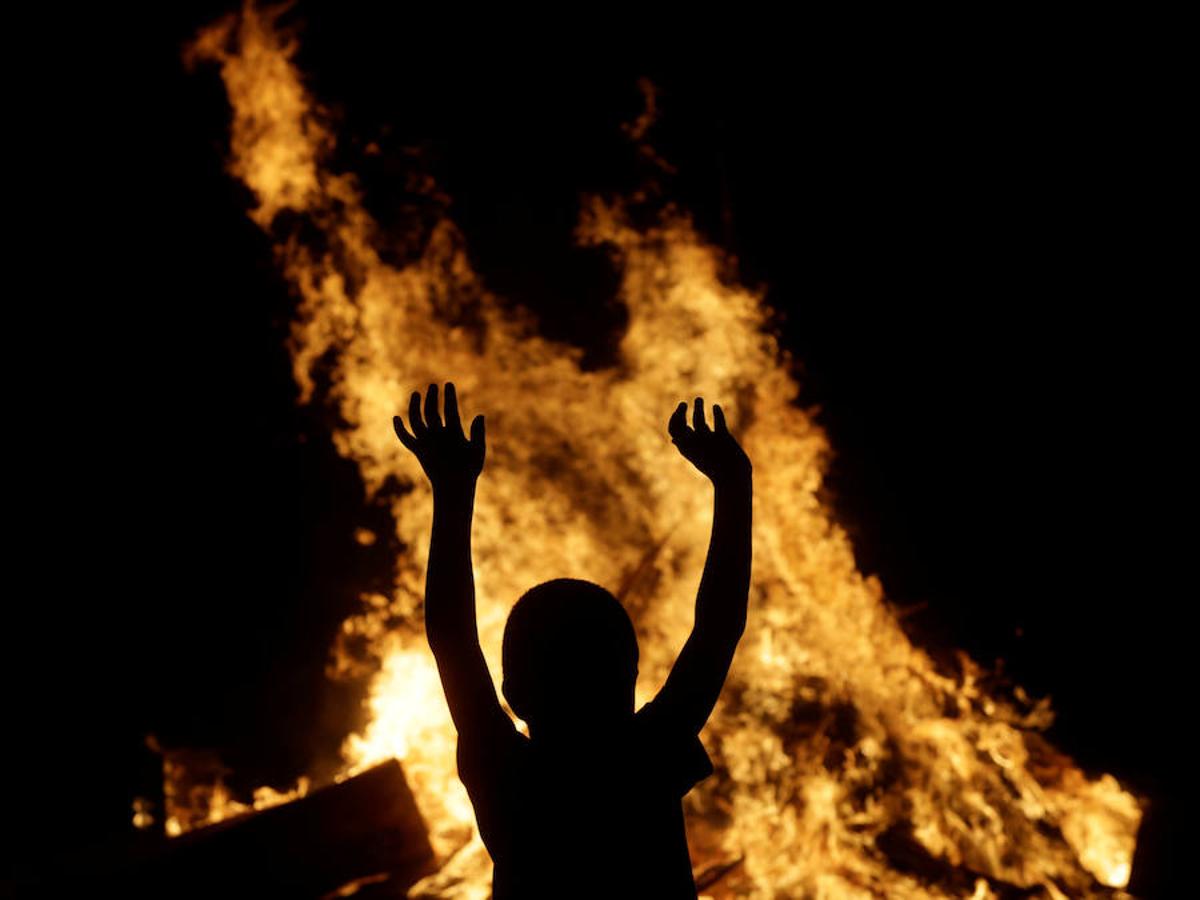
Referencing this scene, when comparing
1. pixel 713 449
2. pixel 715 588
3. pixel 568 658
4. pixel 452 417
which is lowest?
pixel 568 658

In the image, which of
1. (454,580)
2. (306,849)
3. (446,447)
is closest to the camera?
(454,580)

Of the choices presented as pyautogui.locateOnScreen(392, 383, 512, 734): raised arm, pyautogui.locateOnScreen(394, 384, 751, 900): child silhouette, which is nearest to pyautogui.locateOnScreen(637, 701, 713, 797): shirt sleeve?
pyautogui.locateOnScreen(394, 384, 751, 900): child silhouette

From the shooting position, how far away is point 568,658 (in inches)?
56.0

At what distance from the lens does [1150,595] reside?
5.25 m

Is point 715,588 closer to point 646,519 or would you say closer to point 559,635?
point 559,635

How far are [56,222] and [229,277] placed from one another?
4.14ft

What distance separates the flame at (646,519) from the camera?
Answer: 5.13 metres

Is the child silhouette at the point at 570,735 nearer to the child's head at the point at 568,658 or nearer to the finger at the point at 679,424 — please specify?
the child's head at the point at 568,658

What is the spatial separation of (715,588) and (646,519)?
448 cm

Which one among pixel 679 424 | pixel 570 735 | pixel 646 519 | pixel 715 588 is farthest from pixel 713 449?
pixel 646 519

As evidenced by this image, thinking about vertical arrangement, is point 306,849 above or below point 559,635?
above

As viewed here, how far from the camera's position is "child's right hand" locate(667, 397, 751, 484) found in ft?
5.91

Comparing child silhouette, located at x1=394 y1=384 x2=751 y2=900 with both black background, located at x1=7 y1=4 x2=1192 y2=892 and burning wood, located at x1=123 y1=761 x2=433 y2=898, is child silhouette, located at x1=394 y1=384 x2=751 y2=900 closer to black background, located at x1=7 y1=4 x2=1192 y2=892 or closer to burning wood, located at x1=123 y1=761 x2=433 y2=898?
burning wood, located at x1=123 y1=761 x2=433 y2=898

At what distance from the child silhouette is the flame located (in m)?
3.98
